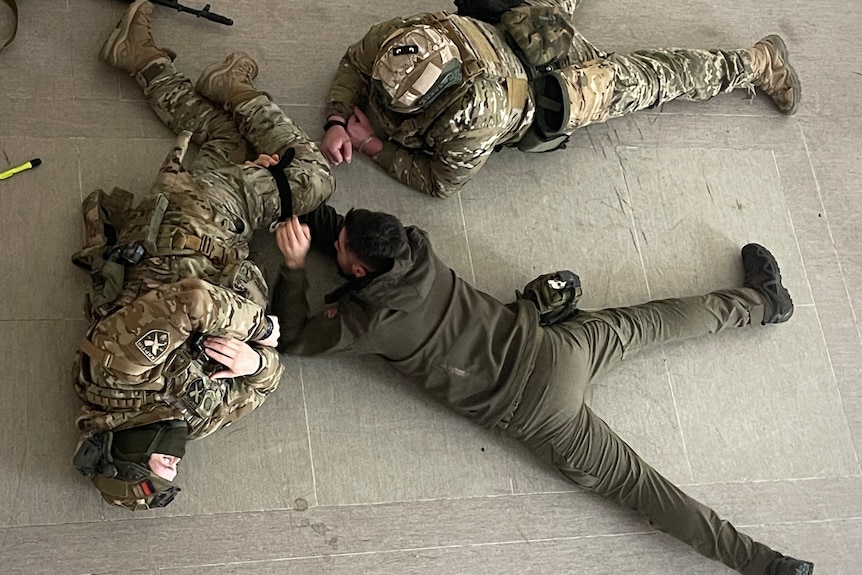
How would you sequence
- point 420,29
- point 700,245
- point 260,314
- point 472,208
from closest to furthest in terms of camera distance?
1. point 260,314
2. point 420,29
3. point 472,208
4. point 700,245

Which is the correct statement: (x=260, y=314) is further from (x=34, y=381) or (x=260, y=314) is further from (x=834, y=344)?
(x=834, y=344)

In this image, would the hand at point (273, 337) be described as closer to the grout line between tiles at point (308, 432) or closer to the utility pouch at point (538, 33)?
the grout line between tiles at point (308, 432)

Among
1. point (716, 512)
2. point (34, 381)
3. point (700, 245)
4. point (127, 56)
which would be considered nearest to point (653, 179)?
point (700, 245)

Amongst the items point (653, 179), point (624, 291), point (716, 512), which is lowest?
point (716, 512)

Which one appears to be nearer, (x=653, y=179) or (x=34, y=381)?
(x=34, y=381)

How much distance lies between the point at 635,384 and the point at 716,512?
40 centimetres

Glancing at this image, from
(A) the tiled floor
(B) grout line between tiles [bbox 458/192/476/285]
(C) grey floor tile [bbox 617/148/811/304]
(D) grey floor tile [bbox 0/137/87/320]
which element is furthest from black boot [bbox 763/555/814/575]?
(D) grey floor tile [bbox 0/137/87/320]

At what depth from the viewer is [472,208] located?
2.57 meters

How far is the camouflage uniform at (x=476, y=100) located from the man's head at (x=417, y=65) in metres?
0.08

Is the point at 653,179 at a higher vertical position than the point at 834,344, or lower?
higher

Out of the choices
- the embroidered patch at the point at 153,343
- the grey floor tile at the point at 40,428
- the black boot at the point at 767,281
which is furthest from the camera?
the black boot at the point at 767,281

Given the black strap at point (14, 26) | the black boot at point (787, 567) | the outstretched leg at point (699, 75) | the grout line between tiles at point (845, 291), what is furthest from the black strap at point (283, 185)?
the grout line between tiles at point (845, 291)

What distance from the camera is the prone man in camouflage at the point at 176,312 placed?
175 centimetres

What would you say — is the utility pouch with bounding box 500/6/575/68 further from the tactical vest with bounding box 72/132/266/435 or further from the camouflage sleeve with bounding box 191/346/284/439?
the camouflage sleeve with bounding box 191/346/284/439
